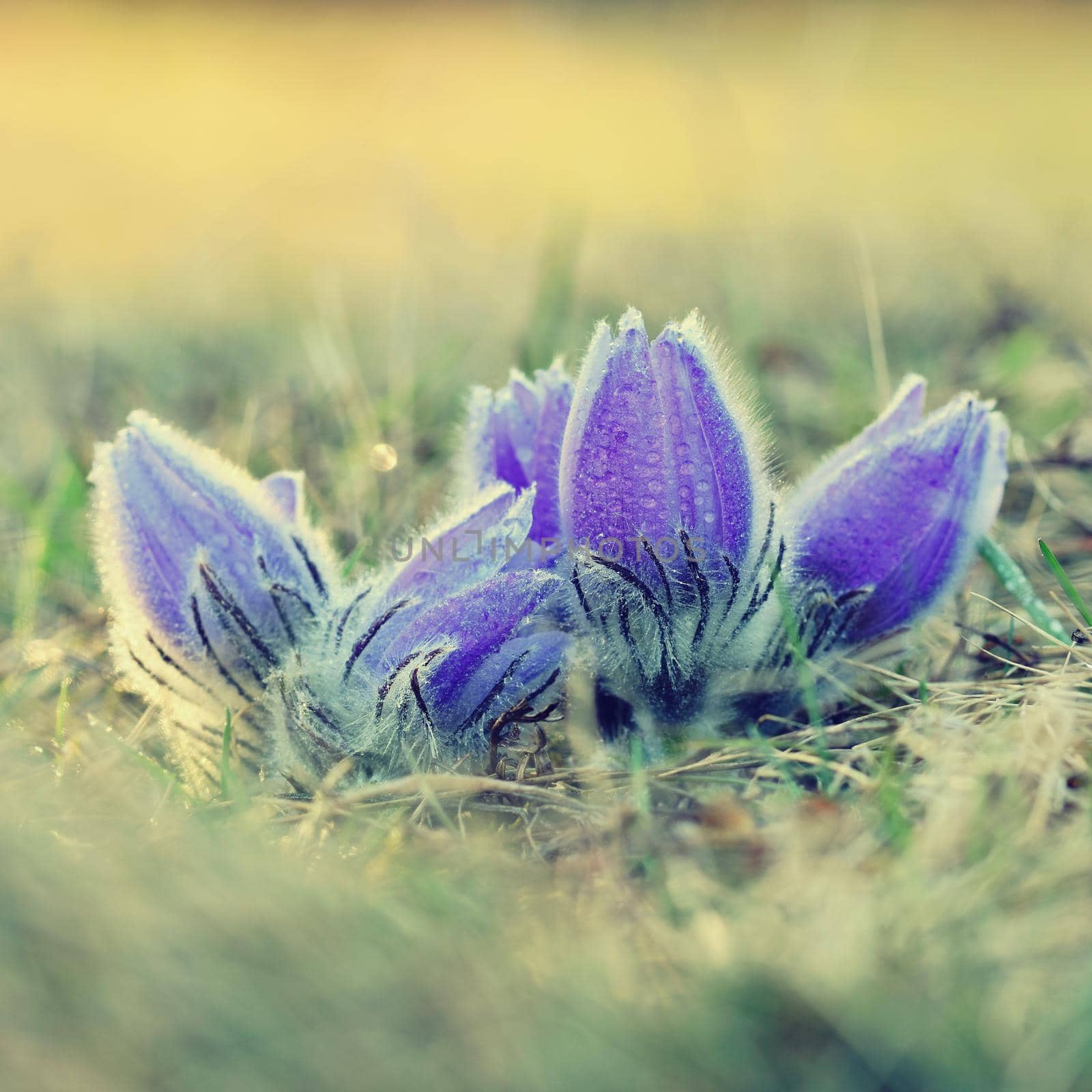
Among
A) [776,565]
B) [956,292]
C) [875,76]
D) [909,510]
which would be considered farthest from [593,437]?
[875,76]

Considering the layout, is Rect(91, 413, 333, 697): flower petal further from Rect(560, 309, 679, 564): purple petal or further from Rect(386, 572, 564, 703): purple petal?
Rect(560, 309, 679, 564): purple petal

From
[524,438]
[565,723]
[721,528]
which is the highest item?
[524,438]

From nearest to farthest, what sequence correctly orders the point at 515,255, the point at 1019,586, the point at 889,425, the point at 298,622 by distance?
the point at 298,622 < the point at 889,425 < the point at 1019,586 < the point at 515,255

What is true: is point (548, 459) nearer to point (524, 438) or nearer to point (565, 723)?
point (524, 438)

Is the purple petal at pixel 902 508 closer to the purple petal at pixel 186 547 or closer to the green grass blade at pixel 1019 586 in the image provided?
the green grass blade at pixel 1019 586

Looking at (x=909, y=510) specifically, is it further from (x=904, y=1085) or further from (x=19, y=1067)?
(x=19, y=1067)

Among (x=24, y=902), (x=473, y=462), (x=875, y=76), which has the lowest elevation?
(x=24, y=902)

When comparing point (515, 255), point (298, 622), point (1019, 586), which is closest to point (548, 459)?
point (298, 622)

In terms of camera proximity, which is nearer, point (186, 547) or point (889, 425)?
point (186, 547)
